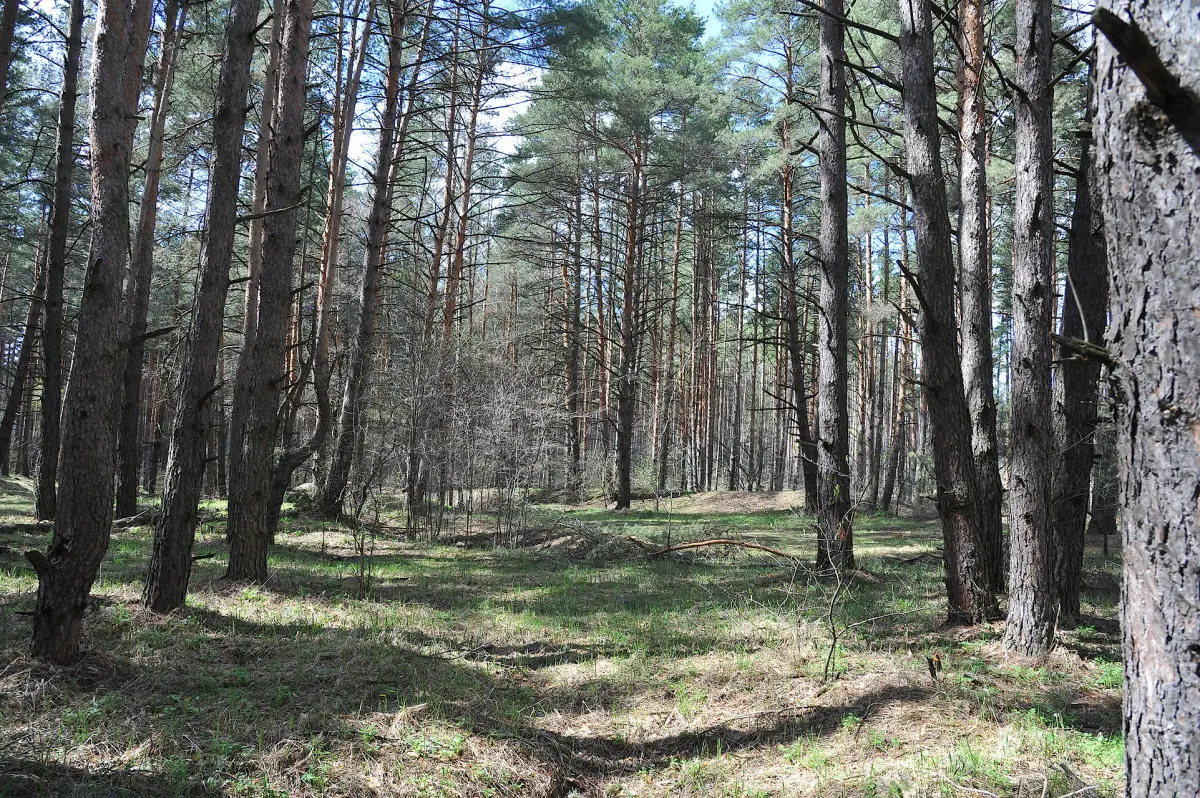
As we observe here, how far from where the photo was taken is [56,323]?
1012cm

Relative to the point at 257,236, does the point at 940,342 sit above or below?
below

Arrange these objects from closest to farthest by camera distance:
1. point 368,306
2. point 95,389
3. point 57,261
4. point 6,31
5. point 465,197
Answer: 1. point 95,389
2. point 6,31
3. point 57,261
4. point 368,306
5. point 465,197

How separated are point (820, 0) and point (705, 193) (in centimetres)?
1391

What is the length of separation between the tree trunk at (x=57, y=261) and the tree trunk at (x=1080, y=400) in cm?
1177

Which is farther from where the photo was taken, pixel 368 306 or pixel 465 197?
pixel 465 197

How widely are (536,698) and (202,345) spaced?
12.8 feet

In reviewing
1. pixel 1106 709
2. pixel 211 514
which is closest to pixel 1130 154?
pixel 1106 709

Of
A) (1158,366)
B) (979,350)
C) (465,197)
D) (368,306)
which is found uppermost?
(465,197)

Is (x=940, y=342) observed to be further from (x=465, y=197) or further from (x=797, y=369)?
(x=465, y=197)

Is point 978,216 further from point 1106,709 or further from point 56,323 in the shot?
point 56,323

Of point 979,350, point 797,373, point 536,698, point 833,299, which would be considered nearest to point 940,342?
point 979,350

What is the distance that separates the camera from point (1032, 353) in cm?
486

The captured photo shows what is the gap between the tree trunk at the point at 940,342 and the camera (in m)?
5.38

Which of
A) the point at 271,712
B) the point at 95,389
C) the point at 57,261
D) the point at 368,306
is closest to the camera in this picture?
the point at 271,712
